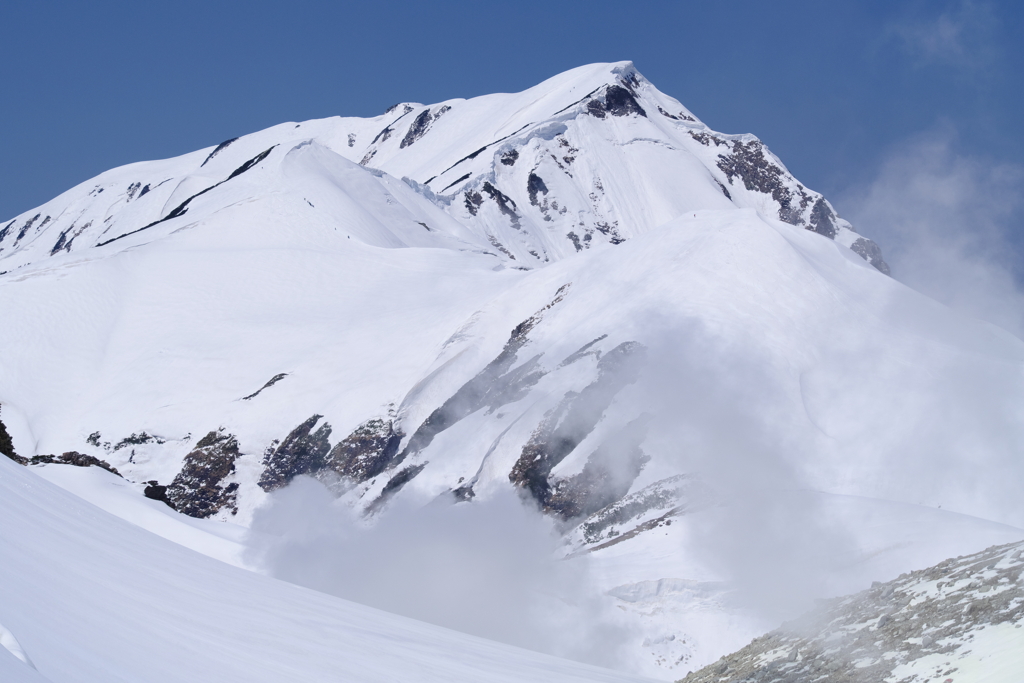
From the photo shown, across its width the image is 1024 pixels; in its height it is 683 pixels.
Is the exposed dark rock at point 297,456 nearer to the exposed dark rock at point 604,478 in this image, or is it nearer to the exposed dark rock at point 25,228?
the exposed dark rock at point 604,478

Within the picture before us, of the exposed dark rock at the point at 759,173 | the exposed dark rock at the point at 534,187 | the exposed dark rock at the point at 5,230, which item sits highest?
the exposed dark rock at the point at 759,173

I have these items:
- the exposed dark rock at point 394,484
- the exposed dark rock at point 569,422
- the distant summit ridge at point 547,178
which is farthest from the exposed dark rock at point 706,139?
the exposed dark rock at point 394,484

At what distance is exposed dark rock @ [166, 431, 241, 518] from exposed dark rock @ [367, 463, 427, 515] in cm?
747

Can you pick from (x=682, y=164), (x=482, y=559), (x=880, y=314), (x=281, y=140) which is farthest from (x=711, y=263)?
(x=281, y=140)

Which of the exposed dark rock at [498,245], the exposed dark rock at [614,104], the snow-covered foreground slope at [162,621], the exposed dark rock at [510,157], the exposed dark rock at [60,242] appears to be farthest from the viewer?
the exposed dark rock at [60,242]

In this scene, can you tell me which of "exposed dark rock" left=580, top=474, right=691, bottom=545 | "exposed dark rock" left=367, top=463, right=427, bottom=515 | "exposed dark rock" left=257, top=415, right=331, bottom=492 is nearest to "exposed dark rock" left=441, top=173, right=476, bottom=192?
"exposed dark rock" left=257, top=415, right=331, bottom=492

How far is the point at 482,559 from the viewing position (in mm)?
27047

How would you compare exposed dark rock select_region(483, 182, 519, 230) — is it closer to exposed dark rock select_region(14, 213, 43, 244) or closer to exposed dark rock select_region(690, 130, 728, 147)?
exposed dark rock select_region(690, 130, 728, 147)

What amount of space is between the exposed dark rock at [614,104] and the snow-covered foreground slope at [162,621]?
334ft

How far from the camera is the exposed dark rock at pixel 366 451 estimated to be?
35.3 m

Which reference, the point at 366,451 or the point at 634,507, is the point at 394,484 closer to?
the point at 366,451

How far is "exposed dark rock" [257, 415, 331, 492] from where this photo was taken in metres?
36.7

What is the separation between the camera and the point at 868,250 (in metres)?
101

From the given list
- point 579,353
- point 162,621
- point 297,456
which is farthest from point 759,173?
point 162,621
